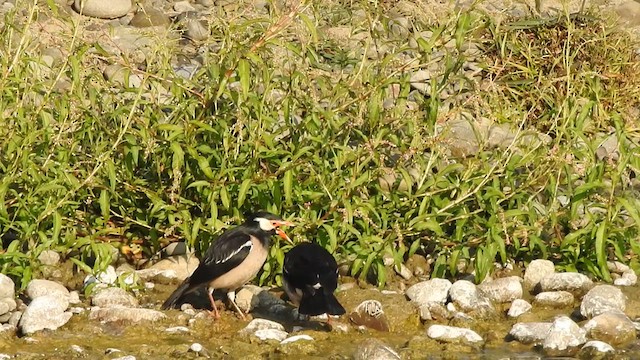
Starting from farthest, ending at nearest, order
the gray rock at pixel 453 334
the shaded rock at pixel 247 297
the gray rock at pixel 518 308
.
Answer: the shaded rock at pixel 247 297, the gray rock at pixel 518 308, the gray rock at pixel 453 334

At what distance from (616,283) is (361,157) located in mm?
1945

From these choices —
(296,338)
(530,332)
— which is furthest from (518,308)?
(296,338)

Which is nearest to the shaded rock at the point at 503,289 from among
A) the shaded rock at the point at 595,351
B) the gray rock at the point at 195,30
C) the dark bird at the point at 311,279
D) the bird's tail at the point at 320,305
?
the shaded rock at the point at 595,351

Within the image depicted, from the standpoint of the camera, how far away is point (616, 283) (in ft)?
29.3

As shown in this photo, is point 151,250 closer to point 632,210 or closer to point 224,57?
point 224,57

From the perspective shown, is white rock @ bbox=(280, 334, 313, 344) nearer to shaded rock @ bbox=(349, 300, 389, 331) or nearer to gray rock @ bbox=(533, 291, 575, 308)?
shaded rock @ bbox=(349, 300, 389, 331)

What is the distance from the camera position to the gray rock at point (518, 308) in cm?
841

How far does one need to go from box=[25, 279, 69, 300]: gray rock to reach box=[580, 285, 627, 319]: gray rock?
129 inches

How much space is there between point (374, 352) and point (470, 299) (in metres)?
1.21

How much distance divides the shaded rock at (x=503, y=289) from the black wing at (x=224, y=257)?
5.28 ft

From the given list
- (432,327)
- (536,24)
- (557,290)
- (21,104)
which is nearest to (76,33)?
(21,104)

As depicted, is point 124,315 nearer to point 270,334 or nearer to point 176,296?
point 176,296

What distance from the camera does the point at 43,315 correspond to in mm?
7770

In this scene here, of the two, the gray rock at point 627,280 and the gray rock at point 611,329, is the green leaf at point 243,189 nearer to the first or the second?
the gray rock at point 611,329
